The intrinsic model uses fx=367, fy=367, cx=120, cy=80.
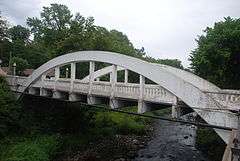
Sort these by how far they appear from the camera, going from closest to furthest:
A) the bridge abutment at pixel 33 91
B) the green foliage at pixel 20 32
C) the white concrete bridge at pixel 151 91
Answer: the white concrete bridge at pixel 151 91 < the bridge abutment at pixel 33 91 < the green foliage at pixel 20 32

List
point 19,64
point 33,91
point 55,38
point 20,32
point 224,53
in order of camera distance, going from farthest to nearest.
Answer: point 20,32 → point 55,38 → point 19,64 → point 33,91 → point 224,53

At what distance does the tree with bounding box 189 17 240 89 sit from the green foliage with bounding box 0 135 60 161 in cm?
1061

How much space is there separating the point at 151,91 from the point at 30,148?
958 cm

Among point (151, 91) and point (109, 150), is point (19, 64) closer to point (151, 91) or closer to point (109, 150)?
point (109, 150)

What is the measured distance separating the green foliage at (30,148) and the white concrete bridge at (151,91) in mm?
3066

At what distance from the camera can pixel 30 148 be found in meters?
21.5

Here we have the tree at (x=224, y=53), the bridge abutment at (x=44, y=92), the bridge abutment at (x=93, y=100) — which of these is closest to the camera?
the bridge abutment at (x=93, y=100)

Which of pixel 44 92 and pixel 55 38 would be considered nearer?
pixel 44 92

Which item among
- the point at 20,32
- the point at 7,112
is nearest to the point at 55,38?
the point at 20,32

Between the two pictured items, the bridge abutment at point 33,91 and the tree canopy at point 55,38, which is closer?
the bridge abutment at point 33,91

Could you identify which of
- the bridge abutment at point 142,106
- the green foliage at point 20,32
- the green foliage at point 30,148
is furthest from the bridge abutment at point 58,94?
the green foliage at point 20,32

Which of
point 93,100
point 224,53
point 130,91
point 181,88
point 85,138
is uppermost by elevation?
point 224,53

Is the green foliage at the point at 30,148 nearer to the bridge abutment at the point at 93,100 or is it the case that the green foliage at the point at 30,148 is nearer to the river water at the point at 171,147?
the bridge abutment at the point at 93,100

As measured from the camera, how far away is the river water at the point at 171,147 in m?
22.6
